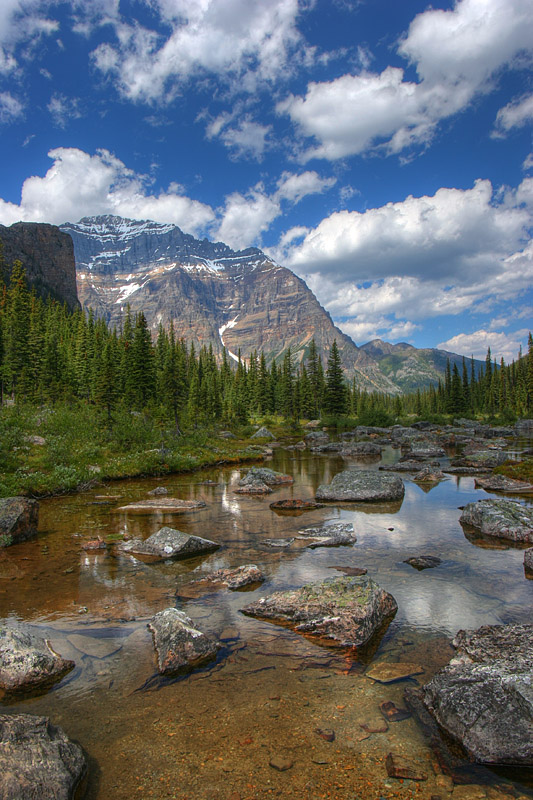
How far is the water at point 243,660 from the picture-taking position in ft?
15.6

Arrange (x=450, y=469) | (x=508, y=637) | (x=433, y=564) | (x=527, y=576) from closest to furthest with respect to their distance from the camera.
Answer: (x=508, y=637)
(x=527, y=576)
(x=433, y=564)
(x=450, y=469)

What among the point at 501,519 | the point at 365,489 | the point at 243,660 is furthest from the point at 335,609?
the point at 365,489

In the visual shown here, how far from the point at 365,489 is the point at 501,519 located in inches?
262

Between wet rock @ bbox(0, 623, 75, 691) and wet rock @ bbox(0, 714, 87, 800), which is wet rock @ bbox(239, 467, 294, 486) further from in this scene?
wet rock @ bbox(0, 714, 87, 800)

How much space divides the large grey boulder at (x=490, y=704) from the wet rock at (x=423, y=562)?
4.53 m

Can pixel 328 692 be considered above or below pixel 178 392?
below

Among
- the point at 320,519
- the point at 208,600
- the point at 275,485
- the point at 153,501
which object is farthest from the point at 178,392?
the point at 208,600

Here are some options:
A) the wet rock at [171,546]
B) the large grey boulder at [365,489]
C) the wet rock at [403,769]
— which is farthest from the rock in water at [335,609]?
the large grey boulder at [365,489]

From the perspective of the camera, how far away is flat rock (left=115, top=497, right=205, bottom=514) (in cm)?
1810

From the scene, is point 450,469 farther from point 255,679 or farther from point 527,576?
point 255,679

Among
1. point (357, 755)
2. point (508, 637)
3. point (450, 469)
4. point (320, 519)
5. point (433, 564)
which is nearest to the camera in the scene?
point (357, 755)

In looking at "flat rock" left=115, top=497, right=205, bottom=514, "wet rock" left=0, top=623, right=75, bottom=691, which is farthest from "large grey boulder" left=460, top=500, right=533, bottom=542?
"wet rock" left=0, top=623, right=75, bottom=691

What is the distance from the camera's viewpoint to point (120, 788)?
4609 mm

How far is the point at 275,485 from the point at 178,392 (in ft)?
69.2
